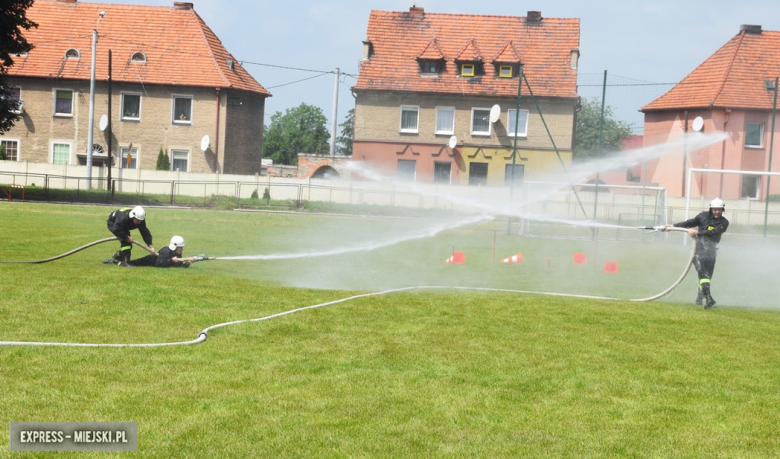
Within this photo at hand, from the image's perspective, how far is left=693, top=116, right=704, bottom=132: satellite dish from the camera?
48.2 m

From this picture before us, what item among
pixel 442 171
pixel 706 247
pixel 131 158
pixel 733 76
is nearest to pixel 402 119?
pixel 442 171

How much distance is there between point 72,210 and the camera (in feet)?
123

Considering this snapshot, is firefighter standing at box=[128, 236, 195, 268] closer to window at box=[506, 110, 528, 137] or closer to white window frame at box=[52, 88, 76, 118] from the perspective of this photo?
window at box=[506, 110, 528, 137]

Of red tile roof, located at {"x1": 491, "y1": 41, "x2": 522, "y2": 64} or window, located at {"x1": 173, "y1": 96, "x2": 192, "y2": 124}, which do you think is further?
window, located at {"x1": 173, "y1": 96, "x2": 192, "y2": 124}

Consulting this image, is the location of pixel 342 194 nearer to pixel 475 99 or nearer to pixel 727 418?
pixel 475 99

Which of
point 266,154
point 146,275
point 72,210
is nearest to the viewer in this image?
point 146,275

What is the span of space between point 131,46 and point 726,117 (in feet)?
124

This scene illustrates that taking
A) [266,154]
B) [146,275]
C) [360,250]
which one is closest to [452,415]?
[146,275]

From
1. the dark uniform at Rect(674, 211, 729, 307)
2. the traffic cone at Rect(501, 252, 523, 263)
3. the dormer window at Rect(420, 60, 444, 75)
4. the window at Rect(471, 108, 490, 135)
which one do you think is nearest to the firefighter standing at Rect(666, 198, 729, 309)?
the dark uniform at Rect(674, 211, 729, 307)

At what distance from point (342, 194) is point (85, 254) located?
87.1 ft

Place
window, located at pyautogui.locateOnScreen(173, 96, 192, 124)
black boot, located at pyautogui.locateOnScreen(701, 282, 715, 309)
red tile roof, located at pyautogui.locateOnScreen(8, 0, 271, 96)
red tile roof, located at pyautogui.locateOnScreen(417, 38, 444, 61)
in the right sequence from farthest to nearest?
window, located at pyautogui.locateOnScreen(173, 96, 192, 124) < red tile roof, located at pyautogui.locateOnScreen(8, 0, 271, 96) < red tile roof, located at pyautogui.locateOnScreen(417, 38, 444, 61) < black boot, located at pyautogui.locateOnScreen(701, 282, 715, 309)

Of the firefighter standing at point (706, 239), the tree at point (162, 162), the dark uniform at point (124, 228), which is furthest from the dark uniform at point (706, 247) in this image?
the tree at point (162, 162)

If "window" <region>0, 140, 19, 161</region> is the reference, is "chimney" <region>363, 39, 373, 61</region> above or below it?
above

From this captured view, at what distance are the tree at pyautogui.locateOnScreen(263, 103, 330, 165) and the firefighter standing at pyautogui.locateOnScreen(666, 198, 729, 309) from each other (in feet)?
322
